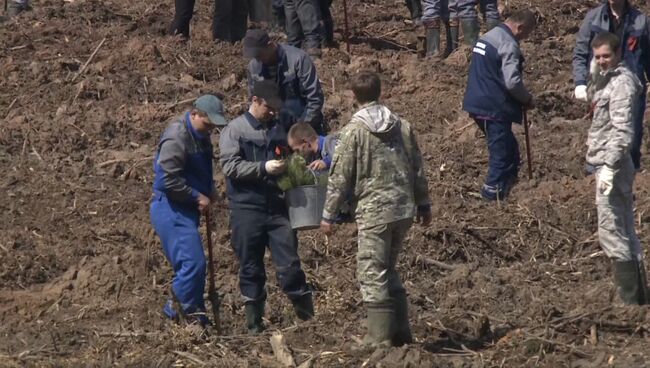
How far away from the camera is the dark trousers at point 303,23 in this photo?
631 inches

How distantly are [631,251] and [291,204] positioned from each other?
2.33 m

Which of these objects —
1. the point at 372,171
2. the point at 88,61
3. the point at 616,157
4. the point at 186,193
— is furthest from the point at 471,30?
the point at 372,171

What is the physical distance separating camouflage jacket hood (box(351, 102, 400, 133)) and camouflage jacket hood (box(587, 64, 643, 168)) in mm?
1513

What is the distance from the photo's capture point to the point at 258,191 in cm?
978

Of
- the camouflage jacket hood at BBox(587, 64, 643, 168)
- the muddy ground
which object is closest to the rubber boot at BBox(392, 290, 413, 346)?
the muddy ground

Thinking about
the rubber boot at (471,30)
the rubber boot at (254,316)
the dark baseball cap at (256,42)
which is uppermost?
the dark baseball cap at (256,42)

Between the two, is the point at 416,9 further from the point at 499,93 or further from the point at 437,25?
the point at 499,93

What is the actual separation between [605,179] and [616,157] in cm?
18

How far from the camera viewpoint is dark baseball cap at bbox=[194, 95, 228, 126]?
31.2 ft

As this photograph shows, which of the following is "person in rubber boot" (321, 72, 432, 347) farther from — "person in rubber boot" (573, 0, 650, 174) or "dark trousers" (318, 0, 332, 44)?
"dark trousers" (318, 0, 332, 44)

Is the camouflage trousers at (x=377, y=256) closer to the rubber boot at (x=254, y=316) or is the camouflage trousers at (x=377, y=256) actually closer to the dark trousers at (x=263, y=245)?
the dark trousers at (x=263, y=245)

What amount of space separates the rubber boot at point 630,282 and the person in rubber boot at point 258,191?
218 centimetres

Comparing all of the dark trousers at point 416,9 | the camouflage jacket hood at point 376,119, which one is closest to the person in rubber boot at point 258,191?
the camouflage jacket hood at point 376,119

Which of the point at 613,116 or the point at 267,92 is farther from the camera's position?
the point at 267,92
